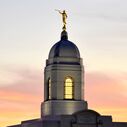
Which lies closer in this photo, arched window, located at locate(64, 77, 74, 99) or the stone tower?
the stone tower

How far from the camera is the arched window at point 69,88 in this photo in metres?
96.0

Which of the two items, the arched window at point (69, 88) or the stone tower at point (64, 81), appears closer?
the stone tower at point (64, 81)

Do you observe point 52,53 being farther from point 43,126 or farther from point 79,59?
point 43,126

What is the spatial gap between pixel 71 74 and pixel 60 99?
3573mm

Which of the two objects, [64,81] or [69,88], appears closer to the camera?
[64,81]

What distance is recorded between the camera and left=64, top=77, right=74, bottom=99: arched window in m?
96.0

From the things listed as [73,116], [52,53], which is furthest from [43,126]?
[52,53]

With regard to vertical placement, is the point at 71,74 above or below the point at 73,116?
above

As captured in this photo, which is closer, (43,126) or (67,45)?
(43,126)

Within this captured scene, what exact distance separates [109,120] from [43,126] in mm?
8822

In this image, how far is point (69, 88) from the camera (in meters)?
96.2

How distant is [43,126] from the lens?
91.2 m

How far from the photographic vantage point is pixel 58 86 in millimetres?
95750

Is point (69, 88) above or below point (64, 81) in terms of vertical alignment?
below
